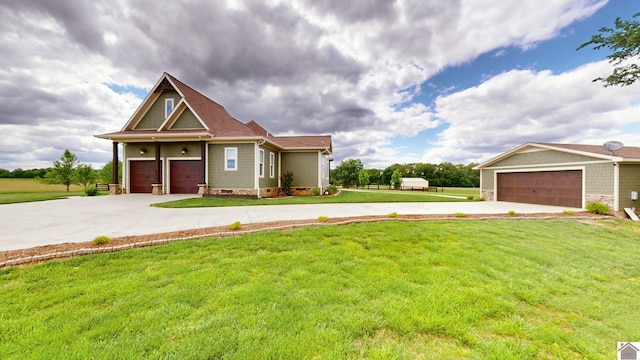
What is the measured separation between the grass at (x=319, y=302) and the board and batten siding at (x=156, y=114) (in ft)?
47.3

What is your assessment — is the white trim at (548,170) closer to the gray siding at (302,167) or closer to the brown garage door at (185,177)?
the gray siding at (302,167)

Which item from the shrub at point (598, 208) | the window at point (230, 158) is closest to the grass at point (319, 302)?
the shrub at point (598, 208)

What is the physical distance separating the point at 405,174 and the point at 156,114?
63476 mm

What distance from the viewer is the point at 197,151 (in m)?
14.4

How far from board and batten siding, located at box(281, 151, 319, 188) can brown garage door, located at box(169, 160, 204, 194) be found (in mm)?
6181

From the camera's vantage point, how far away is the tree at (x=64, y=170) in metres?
26.9

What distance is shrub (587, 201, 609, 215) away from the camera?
998 cm

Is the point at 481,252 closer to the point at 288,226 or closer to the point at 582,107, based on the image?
the point at 288,226

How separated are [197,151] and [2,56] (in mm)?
9216

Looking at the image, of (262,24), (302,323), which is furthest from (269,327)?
(262,24)

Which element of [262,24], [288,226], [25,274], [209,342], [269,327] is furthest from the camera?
[262,24]

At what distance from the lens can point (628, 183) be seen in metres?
10.3

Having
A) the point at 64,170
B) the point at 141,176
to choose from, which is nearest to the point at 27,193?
the point at 141,176

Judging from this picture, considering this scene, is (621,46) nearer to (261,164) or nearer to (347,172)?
(261,164)
